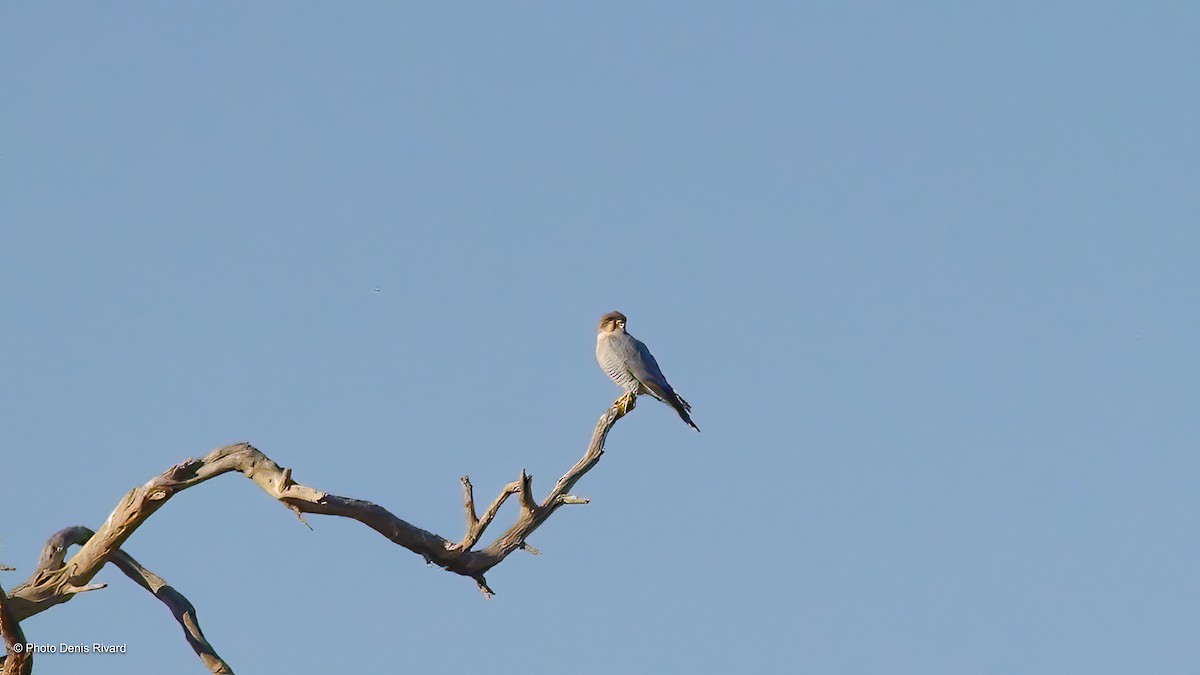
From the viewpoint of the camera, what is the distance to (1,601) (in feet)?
20.7

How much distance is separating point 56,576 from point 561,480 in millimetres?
2502

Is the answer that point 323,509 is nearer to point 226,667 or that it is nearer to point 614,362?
point 226,667

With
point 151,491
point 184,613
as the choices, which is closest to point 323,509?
point 151,491

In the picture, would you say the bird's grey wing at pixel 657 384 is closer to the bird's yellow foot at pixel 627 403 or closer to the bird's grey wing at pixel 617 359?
the bird's grey wing at pixel 617 359

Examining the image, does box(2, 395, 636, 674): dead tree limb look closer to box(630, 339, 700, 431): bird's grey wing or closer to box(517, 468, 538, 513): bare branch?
box(517, 468, 538, 513): bare branch

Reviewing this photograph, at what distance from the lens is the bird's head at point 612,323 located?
42.3 ft

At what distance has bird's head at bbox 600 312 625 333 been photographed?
42.3ft

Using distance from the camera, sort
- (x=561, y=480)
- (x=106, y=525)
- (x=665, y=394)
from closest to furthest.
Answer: (x=106, y=525) < (x=561, y=480) < (x=665, y=394)

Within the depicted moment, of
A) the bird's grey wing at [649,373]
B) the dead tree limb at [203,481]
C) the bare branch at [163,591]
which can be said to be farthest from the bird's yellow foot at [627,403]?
the bare branch at [163,591]

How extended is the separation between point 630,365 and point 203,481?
19.0 ft

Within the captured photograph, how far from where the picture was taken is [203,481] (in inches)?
261

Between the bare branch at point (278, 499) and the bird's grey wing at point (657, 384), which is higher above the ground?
the bird's grey wing at point (657, 384)

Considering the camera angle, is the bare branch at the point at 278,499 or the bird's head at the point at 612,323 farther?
the bird's head at the point at 612,323

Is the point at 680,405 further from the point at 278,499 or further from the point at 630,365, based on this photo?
the point at 278,499
